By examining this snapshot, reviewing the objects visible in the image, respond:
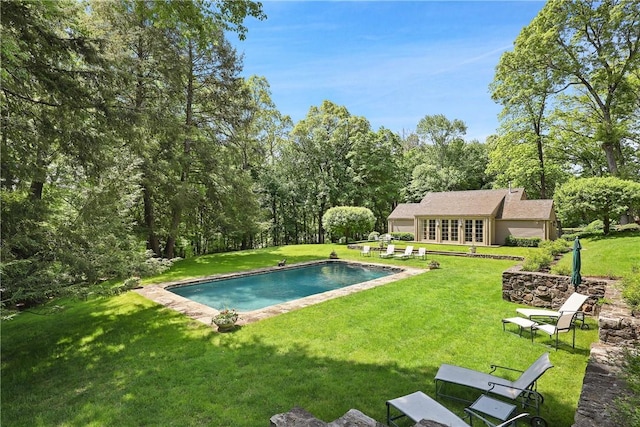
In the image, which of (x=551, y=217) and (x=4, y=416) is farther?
(x=551, y=217)

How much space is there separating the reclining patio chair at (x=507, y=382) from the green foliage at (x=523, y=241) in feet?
64.2

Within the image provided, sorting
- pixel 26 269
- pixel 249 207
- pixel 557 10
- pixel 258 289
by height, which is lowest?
pixel 258 289

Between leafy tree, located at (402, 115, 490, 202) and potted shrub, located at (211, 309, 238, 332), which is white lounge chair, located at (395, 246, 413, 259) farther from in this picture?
leafy tree, located at (402, 115, 490, 202)

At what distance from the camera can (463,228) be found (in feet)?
76.3

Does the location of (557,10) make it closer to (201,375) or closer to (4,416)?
(201,375)

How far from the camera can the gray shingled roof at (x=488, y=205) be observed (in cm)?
2164

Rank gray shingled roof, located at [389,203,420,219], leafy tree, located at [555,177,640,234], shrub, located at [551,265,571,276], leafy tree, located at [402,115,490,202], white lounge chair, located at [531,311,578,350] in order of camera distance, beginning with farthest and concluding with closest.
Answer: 1. leafy tree, located at [402,115,490,202]
2. gray shingled roof, located at [389,203,420,219]
3. leafy tree, located at [555,177,640,234]
4. shrub, located at [551,265,571,276]
5. white lounge chair, located at [531,311,578,350]

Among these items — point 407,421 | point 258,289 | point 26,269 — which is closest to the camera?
point 407,421

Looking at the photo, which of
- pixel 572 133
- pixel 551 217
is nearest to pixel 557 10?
pixel 572 133

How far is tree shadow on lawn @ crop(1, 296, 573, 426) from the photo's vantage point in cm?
410

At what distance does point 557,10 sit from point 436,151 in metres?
20.2

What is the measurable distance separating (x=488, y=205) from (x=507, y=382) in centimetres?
2108

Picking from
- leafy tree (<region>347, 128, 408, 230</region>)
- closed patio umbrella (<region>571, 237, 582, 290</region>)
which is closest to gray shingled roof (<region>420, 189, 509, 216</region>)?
leafy tree (<region>347, 128, 408, 230</region>)

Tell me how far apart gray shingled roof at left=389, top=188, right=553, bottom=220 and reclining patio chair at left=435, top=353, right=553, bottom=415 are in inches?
787
